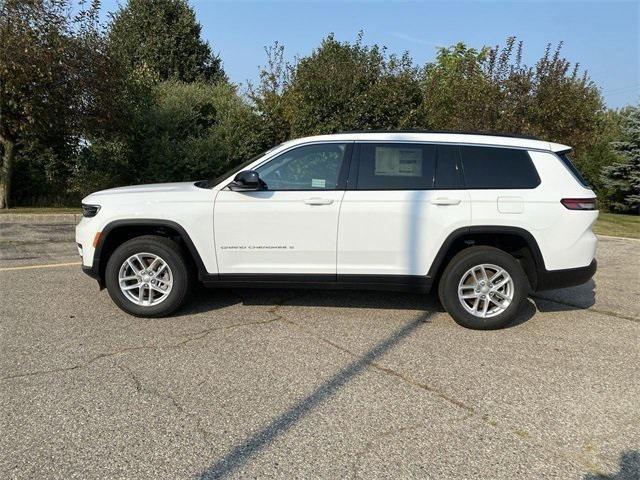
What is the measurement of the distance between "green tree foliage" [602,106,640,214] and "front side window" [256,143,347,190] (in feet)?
63.4

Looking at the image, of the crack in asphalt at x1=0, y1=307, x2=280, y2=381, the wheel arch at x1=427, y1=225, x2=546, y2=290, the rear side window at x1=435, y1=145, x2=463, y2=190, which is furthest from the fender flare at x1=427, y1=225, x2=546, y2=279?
the crack in asphalt at x1=0, y1=307, x2=280, y2=381

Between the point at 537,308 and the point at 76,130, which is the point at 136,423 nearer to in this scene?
the point at 537,308

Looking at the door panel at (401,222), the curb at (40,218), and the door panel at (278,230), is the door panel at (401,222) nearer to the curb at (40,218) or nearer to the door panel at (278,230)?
the door panel at (278,230)

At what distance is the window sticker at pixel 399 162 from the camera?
5082 millimetres

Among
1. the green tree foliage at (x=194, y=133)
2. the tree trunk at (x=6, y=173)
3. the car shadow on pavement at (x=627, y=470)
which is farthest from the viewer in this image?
the green tree foliage at (x=194, y=133)

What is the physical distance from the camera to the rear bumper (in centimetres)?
500

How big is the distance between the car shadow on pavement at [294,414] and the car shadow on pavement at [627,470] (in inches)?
63.1

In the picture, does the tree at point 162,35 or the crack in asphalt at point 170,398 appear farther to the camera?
the tree at point 162,35

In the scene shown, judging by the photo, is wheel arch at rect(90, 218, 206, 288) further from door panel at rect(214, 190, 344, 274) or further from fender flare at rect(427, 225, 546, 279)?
fender flare at rect(427, 225, 546, 279)

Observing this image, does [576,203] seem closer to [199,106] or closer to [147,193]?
[147,193]

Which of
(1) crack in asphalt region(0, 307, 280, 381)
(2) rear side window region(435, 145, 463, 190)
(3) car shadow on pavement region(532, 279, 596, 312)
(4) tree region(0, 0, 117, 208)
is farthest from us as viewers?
(4) tree region(0, 0, 117, 208)

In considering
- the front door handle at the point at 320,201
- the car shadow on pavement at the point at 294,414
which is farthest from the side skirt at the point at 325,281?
the front door handle at the point at 320,201

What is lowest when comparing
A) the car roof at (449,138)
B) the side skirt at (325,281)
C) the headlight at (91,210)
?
the side skirt at (325,281)

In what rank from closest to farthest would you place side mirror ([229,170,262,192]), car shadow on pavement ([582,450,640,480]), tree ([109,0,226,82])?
1. car shadow on pavement ([582,450,640,480])
2. side mirror ([229,170,262,192])
3. tree ([109,0,226,82])
